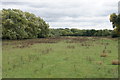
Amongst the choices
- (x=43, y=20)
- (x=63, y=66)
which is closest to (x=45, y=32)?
(x=43, y=20)

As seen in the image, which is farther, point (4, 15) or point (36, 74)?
point (4, 15)

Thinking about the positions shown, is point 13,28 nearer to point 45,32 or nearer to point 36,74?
point 45,32

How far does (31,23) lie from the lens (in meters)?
62.7

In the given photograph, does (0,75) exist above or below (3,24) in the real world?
below

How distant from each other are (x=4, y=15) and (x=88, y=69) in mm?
43585

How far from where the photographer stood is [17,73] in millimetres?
12633

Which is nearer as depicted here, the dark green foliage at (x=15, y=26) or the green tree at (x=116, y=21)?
the green tree at (x=116, y=21)

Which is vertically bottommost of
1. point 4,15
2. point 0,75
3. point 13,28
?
point 0,75

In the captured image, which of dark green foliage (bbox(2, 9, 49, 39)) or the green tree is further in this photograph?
dark green foliage (bbox(2, 9, 49, 39))

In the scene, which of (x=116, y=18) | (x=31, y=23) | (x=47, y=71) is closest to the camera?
(x=47, y=71)

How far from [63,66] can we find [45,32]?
59.7m

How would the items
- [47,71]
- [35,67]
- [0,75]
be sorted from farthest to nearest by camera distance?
[35,67], [47,71], [0,75]

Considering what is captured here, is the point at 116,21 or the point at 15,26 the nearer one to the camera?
the point at 116,21

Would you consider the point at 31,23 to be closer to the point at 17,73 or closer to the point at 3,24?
the point at 3,24
